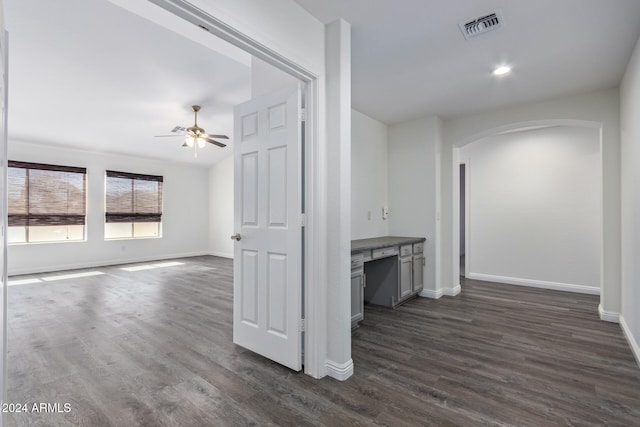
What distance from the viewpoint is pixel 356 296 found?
3338mm

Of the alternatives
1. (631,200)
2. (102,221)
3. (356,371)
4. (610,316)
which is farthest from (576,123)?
(102,221)

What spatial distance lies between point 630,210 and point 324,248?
2.98 metres

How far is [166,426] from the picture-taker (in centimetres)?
177

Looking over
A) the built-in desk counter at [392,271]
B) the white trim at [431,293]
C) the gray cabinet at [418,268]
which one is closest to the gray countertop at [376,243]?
the built-in desk counter at [392,271]

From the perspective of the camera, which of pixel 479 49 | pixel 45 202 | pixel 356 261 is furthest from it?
pixel 45 202

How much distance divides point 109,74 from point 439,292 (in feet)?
18.4

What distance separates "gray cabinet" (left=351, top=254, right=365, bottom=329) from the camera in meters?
3.28

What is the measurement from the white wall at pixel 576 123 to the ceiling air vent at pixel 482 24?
208 centimetres

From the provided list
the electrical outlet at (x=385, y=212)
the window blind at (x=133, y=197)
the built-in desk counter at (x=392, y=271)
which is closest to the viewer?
the built-in desk counter at (x=392, y=271)

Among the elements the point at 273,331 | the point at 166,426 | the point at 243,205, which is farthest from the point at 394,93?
the point at 166,426

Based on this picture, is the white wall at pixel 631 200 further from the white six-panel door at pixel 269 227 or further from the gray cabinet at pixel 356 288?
the white six-panel door at pixel 269 227

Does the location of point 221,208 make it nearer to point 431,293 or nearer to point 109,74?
point 109,74

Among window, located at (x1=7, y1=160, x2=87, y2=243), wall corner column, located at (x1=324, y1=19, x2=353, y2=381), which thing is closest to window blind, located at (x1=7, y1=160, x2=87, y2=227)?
window, located at (x1=7, y1=160, x2=87, y2=243)

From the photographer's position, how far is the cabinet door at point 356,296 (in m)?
3.28
